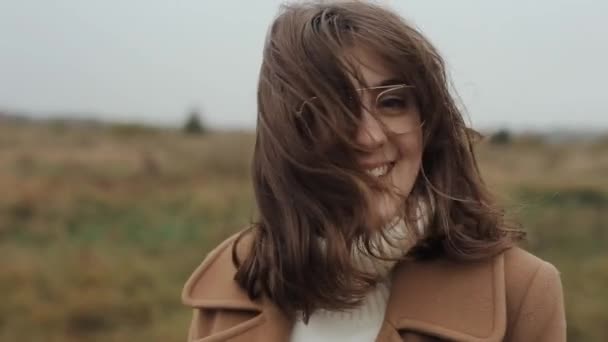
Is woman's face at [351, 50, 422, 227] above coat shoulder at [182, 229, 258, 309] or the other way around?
above

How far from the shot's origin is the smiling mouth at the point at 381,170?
1.28 meters

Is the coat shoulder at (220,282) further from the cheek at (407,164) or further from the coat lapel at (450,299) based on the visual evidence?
the cheek at (407,164)

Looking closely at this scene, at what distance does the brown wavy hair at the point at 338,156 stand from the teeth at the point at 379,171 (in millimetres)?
25

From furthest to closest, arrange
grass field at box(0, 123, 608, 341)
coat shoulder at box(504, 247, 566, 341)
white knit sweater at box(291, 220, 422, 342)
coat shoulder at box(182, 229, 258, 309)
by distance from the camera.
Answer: grass field at box(0, 123, 608, 341), coat shoulder at box(182, 229, 258, 309), white knit sweater at box(291, 220, 422, 342), coat shoulder at box(504, 247, 566, 341)

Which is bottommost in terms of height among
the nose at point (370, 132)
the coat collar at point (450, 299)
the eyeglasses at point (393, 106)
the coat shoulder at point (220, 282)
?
the coat shoulder at point (220, 282)

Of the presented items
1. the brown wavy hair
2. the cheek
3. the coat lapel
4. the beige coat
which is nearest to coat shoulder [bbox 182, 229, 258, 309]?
the beige coat

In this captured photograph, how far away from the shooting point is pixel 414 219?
129 cm

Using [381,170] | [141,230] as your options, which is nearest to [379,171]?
[381,170]

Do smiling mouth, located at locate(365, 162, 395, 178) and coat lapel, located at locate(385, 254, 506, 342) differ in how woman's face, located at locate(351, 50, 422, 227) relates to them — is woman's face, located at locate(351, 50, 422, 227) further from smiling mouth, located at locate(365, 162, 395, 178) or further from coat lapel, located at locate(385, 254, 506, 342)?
coat lapel, located at locate(385, 254, 506, 342)

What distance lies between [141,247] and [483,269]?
614cm

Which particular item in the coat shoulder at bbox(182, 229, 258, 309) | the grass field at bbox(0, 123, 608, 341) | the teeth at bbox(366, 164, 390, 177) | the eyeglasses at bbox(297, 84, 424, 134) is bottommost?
the grass field at bbox(0, 123, 608, 341)

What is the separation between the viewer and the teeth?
128 centimetres

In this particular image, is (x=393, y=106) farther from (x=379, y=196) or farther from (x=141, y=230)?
(x=141, y=230)

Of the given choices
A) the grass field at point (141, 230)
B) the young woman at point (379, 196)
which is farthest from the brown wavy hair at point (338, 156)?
the grass field at point (141, 230)
